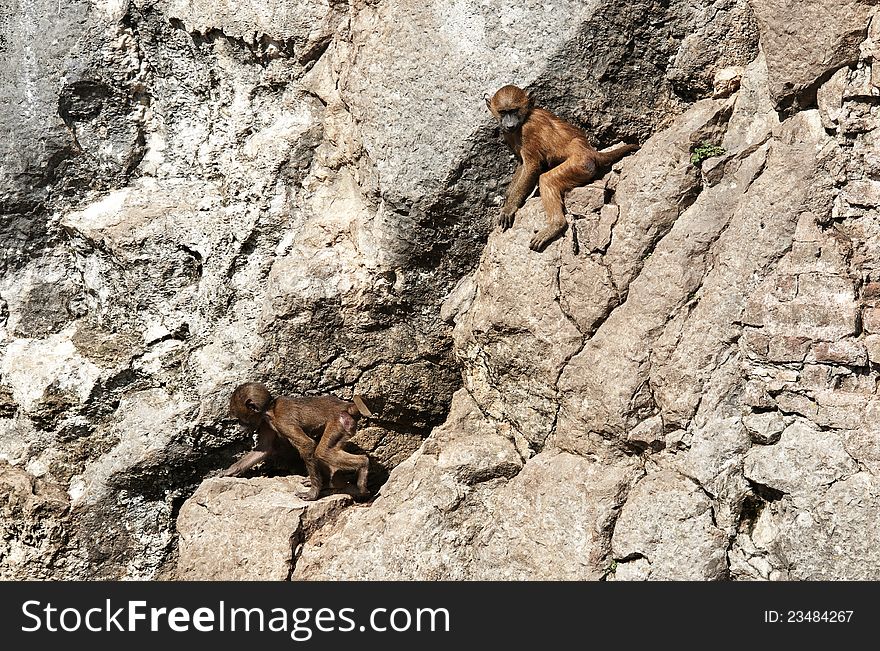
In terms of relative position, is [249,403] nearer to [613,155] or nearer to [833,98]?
[613,155]

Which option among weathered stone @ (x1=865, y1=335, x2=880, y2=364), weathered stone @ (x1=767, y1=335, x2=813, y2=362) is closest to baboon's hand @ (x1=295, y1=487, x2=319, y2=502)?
weathered stone @ (x1=767, y1=335, x2=813, y2=362)

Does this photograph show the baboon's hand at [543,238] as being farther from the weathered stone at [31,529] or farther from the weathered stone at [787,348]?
the weathered stone at [31,529]

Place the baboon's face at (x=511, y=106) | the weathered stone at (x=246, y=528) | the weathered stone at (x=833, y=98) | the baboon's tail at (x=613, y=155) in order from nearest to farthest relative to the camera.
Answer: the weathered stone at (x=833, y=98) → the baboon's face at (x=511, y=106) → the baboon's tail at (x=613, y=155) → the weathered stone at (x=246, y=528)

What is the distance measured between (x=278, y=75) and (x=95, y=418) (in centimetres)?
299

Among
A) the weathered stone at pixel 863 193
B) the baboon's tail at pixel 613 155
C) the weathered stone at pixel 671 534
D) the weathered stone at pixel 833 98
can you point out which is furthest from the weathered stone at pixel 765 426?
the baboon's tail at pixel 613 155

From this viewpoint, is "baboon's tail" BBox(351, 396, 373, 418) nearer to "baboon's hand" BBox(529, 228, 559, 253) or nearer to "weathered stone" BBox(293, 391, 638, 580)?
"weathered stone" BBox(293, 391, 638, 580)

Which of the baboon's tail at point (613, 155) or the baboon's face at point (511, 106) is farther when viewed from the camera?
the baboon's tail at point (613, 155)

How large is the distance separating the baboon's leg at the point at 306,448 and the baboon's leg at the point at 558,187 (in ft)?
6.94

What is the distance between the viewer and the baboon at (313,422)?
6586mm

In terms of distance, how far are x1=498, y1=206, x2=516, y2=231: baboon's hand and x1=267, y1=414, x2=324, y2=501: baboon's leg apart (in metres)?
2.05

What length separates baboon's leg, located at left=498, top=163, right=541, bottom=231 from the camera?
6289 mm

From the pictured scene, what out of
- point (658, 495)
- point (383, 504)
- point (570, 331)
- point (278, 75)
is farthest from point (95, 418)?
point (658, 495)
